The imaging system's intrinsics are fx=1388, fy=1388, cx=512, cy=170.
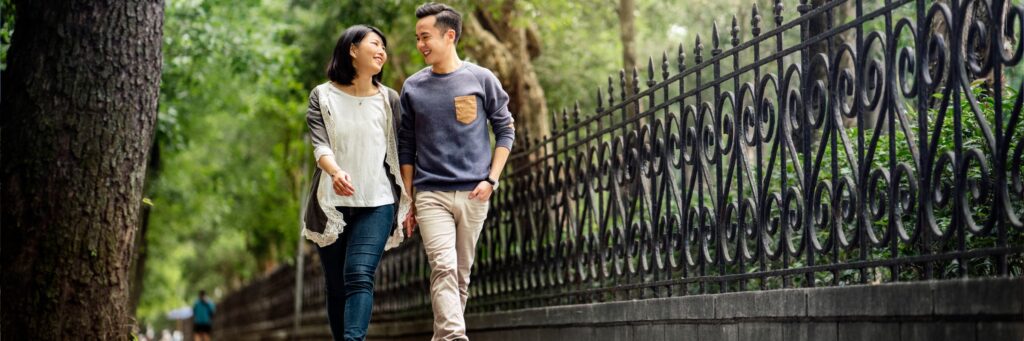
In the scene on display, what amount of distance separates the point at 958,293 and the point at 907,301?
292 mm

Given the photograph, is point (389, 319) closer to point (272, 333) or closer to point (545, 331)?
point (545, 331)

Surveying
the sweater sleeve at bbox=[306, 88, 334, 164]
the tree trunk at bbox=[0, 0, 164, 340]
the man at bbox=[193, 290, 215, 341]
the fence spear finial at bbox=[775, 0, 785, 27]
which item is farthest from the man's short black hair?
the man at bbox=[193, 290, 215, 341]

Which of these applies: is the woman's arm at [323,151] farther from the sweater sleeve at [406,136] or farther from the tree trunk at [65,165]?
the tree trunk at [65,165]

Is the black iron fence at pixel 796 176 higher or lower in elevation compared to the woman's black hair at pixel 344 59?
lower

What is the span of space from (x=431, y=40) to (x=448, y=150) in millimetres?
581

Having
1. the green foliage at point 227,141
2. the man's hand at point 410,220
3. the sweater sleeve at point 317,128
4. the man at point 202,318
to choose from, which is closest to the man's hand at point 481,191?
the man's hand at point 410,220

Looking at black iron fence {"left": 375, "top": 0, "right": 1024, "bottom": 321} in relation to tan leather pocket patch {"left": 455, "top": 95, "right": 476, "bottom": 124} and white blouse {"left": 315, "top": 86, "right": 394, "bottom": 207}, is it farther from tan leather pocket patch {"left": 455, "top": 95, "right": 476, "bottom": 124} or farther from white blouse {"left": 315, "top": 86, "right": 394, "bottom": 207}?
white blouse {"left": 315, "top": 86, "right": 394, "bottom": 207}

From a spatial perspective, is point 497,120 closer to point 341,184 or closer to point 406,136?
point 406,136

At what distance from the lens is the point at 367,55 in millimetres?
7211

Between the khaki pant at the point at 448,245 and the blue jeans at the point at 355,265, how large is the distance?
21 cm

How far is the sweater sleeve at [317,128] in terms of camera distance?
7.12 m

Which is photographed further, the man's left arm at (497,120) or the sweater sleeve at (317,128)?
the man's left arm at (497,120)

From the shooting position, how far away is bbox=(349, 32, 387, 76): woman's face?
7219 mm

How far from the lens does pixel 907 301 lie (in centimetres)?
452
